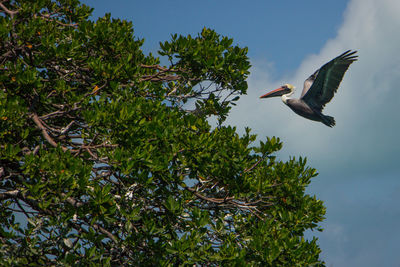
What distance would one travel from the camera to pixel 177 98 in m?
10.4

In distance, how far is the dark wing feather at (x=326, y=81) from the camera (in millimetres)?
11258

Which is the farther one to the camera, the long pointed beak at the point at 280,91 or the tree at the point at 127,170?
→ the long pointed beak at the point at 280,91

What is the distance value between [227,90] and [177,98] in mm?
1202

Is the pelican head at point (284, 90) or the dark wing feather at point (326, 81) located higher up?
the pelican head at point (284, 90)

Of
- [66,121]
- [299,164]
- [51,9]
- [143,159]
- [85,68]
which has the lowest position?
[143,159]

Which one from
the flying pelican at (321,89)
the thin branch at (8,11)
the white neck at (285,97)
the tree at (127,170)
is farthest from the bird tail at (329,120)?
the thin branch at (8,11)

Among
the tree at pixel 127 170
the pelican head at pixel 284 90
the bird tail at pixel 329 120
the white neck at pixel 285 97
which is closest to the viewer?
the tree at pixel 127 170

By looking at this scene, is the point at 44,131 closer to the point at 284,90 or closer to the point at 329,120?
the point at 329,120

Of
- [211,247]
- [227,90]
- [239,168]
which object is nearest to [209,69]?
[227,90]

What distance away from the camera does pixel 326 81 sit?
11898 mm

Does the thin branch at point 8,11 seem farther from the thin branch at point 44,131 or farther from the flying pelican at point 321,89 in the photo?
the flying pelican at point 321,89

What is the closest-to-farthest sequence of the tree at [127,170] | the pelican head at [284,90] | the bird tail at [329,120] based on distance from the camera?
the tree at [127,170] < the bird tail at [329,120] < the pelican head at [284,90]

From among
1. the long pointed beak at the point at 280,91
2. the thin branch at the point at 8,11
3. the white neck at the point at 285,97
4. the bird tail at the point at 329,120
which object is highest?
the long pointed beak at the point at 280,91

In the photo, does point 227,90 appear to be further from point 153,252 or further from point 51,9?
point 51,9
